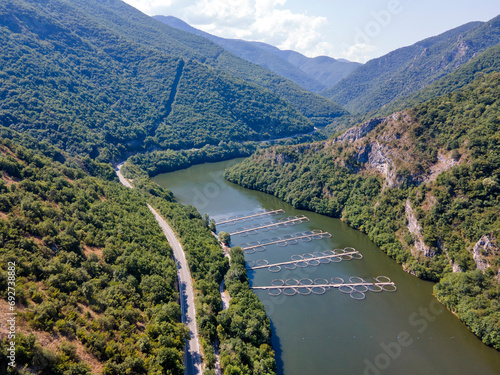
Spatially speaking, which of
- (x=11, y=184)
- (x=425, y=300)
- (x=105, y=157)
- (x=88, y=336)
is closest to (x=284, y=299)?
(x=425, y=300)

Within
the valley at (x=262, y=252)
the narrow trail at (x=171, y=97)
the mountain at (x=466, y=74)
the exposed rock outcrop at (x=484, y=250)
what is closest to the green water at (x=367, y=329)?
the valley at (x=262, y=252)

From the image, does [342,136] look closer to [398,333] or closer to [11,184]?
[398,333]

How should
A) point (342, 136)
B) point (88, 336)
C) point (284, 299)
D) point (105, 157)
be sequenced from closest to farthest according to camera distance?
point (88, 336) < point (284, 299) < point (342, 136) < point (105, 157)

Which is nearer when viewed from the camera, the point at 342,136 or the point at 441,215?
the point at 441,215

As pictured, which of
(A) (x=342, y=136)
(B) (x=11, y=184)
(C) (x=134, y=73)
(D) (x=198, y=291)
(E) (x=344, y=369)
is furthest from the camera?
(C) (x=134, y=73)

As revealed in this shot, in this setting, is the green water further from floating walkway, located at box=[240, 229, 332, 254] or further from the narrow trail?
the narrow trail

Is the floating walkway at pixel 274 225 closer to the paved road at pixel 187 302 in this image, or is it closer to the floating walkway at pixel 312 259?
the floating walkway at pixel 312 259
